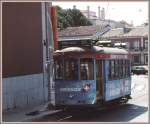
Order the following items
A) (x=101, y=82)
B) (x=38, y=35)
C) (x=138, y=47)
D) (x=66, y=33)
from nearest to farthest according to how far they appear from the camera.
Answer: (x=101, y=82) → (x=38, y=35) → (x=66, y=33) → (x=138, y=47)

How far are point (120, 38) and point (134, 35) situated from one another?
98.8 inches

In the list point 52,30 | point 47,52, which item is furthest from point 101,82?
point 52,30

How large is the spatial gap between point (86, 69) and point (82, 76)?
31cm

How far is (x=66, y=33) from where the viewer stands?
45.1 meters

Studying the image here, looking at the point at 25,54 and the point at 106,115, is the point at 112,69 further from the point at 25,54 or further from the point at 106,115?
the point at 25,54

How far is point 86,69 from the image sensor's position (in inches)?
706

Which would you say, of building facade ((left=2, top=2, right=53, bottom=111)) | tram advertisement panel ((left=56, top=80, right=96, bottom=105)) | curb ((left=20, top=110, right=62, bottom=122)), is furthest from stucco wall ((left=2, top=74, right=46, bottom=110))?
tram advertisement panel ((left=56, top=80, right=96, bottom=105))

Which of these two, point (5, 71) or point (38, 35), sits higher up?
point (38, 35)

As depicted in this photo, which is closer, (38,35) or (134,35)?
(38,35)

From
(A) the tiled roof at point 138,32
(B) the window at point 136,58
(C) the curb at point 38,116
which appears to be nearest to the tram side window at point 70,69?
(C) the curb at point 38,116

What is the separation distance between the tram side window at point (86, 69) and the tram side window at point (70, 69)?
0.75 ft

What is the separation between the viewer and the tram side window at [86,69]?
1789 cm

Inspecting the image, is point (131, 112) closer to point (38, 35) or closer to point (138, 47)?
point (38, 35)

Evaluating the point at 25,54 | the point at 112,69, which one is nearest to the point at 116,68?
the point at 112,69
